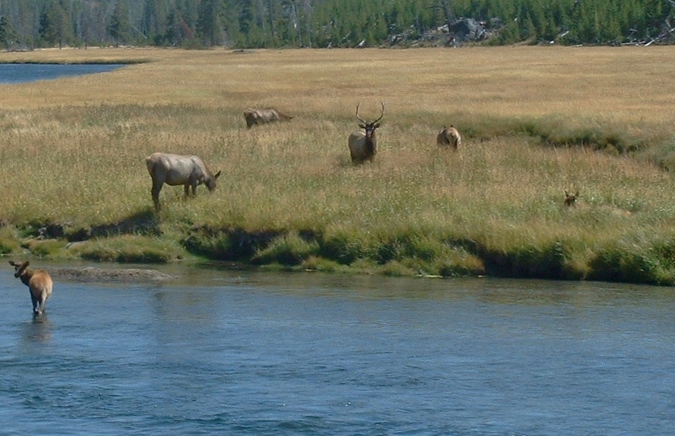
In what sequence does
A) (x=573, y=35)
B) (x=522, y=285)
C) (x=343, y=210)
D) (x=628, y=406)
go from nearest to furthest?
1. (x=628, y=406)
2. (x=522, y=285)
3. (x=343, y=210)
4. (x=573, y=35)

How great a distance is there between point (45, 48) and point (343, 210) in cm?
17376

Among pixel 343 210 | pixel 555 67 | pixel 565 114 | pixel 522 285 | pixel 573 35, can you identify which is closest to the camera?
pixel 522 285

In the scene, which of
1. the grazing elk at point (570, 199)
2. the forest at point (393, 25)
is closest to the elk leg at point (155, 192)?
the grazing elk at point (570, 199)

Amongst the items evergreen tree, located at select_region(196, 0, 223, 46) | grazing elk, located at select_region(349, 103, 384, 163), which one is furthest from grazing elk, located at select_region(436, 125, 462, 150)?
evergreen tree, located at select_region(196, 0, 223, 46)

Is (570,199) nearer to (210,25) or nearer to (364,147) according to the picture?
(364,147)

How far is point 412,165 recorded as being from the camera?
25406mm

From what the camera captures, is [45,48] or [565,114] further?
[45,48]

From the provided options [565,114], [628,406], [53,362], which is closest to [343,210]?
[53,362]

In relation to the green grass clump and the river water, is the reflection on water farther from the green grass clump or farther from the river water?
the green grass clump

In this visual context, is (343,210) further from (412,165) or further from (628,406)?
(628,406)

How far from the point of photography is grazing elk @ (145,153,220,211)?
20.9 m

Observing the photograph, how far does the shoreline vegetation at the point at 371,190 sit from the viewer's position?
1858 centimetres

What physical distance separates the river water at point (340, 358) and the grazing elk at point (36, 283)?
0.27 m

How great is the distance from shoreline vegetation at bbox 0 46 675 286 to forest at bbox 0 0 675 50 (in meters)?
72.5
